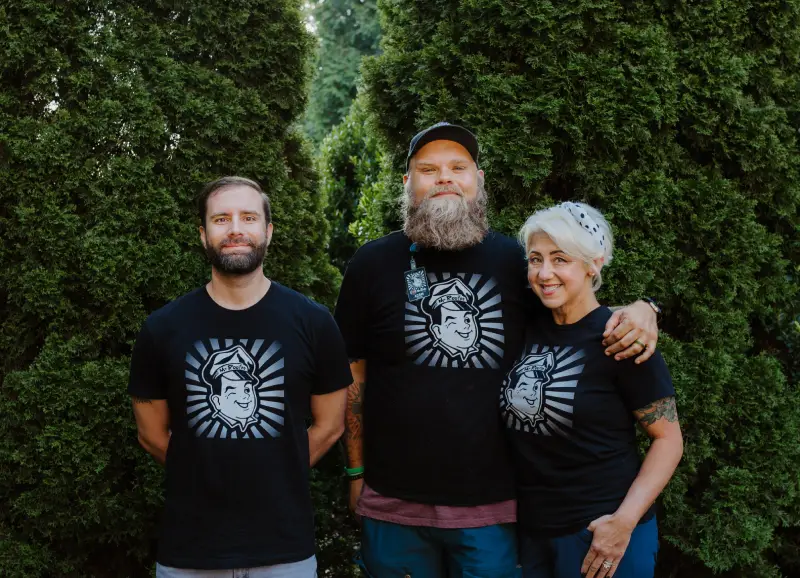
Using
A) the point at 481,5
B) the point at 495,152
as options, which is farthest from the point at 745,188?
the point at 481,5

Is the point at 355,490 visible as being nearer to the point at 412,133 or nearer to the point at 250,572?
the point at 250,572

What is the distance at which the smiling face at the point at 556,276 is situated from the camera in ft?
8.72

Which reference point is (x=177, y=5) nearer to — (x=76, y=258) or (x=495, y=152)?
(x=76, y=258)

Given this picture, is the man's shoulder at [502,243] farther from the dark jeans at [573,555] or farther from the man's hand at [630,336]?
the dark jeans at [573,555]

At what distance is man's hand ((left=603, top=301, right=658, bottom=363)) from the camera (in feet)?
8.31

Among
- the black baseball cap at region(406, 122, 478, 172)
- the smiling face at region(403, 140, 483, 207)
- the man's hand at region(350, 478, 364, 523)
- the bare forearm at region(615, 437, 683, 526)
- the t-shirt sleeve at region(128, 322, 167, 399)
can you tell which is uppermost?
the black baseball cap at region(406, 122, 478, 172)

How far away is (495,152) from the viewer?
365cm

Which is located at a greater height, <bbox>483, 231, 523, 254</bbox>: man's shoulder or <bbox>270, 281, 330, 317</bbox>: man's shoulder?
<bbox>483, 231, 523, 254</bbox>: man's shoulder

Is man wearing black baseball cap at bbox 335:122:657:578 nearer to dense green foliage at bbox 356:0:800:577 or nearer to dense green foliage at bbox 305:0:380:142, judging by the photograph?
dense green foliage at bbox 356:0:800:577

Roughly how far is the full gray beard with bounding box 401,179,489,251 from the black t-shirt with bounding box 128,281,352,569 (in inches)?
20.9

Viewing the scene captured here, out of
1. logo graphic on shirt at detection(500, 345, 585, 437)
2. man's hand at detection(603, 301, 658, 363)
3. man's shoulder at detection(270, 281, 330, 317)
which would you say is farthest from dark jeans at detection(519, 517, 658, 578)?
man's shoulder at detection(270, 281, 330, 317)

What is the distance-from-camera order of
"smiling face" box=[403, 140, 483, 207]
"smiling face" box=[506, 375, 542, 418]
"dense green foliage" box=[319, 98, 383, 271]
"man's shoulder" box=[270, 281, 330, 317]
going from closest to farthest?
"smiling face" box=[506, 375, 542, 418]
"man's shoulder" box=[270, 281, 330, 317]
"smiling face" box=[403, 140, 483, 207]
"dense green foliage" box=[319, 98, 383, 271]

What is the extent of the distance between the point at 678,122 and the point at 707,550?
2142 mm

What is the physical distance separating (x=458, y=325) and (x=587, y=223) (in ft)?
1.99
